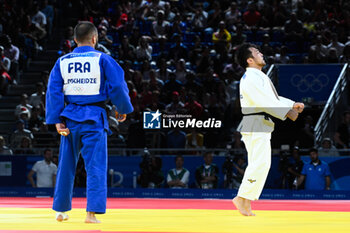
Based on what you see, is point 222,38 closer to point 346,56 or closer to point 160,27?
point 160,27

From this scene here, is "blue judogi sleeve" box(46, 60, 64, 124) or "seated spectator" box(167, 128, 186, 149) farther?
"seated spectator" box(167, 128, 186, 149)

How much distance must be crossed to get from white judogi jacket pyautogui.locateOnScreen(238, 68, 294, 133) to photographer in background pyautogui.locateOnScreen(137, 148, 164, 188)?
7770mm

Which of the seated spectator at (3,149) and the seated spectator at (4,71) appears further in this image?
the seated spectator at (4,71)

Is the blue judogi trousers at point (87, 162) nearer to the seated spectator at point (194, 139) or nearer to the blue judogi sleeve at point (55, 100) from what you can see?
the blue judogi sleeve at point (55, 100)

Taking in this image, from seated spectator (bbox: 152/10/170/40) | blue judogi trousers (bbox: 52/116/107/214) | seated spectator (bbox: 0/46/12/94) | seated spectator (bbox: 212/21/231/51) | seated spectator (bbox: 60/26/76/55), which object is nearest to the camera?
blue judogi trousers (bbox: 52/116/107/214)

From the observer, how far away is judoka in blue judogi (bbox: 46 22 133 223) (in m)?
6.35

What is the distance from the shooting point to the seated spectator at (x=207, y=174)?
14867 millimetres

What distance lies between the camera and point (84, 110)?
6391mm

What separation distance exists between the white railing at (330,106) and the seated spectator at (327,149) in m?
0.74

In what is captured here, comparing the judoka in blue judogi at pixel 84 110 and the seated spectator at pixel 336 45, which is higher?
the judoka in blue judogi at pixel 84 110

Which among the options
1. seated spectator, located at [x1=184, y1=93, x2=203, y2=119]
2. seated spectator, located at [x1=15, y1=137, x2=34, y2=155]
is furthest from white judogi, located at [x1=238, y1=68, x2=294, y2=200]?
seated spectator, located at [x1=15, y1=137, x2=34, y2=155]

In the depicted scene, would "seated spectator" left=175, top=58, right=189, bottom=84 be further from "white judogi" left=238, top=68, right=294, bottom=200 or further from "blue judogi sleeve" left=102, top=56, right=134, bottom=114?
"blue judogi sleeve" left=102, top=56, right=134, bottom=114

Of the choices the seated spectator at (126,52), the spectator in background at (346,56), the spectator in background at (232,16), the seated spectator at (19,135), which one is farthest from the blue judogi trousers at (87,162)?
the spectator in background at (232,16)

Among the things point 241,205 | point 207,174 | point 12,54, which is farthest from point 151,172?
point 241,205
